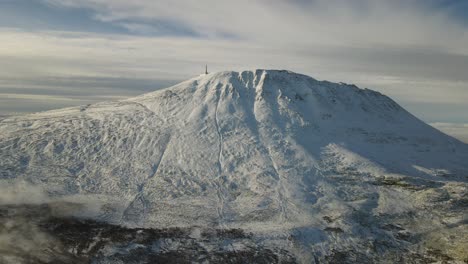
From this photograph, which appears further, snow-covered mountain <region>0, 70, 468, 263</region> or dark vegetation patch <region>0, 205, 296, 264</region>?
snow-covered mountain <region>0, 70, 468, 263</region>

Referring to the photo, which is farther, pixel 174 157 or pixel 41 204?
pixel 174 157

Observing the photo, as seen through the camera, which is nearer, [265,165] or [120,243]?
[120,243]

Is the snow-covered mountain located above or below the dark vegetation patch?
above

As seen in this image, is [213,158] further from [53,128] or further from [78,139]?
[53,128]

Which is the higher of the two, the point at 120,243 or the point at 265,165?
the point at 265,165

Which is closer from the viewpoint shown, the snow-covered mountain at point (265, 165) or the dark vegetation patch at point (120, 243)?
the dark vegetation patch at point (120, 243)

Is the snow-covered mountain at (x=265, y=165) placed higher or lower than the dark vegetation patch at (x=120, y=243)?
higher

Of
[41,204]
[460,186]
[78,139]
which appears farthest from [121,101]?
[460,186]

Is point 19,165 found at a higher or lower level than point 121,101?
lower
